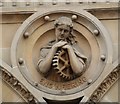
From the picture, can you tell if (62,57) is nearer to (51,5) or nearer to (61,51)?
(61,51)

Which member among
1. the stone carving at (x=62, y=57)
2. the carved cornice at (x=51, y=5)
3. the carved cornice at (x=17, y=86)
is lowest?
the carved cornice at (x=17, y=86)

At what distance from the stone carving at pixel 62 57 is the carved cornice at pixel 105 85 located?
0.69 feet

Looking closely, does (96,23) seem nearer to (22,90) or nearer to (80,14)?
(80,14)

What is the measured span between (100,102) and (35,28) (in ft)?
2.72

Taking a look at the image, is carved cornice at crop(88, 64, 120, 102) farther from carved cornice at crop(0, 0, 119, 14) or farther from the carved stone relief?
carved cornice at crop(0, 0, 119, 14)

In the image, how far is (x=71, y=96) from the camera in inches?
234

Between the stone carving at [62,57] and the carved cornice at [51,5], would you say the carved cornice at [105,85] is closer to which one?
the stone carving at [62,57]

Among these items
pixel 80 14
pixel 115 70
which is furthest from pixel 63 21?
pixel 115 70

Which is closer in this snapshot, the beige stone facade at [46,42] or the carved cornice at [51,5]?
the beige stone facade at [46,42]

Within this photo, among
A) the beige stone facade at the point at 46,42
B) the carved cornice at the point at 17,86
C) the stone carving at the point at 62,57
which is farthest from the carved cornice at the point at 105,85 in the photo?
the carved cornice at the point at 17,86

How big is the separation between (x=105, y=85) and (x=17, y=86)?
0.72 m

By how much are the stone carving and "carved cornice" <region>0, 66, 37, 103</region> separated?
0.70 ft

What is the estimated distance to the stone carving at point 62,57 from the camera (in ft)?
19.6

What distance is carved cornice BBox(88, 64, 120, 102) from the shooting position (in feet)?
19.5
